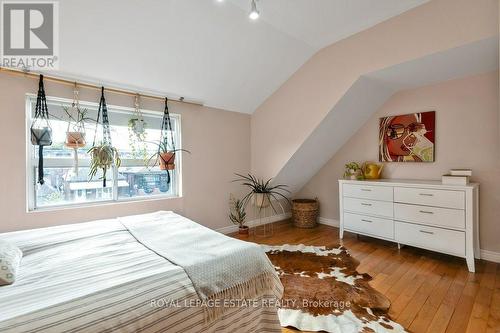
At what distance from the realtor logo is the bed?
4.65 feet

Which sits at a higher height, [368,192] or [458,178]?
[458,178]

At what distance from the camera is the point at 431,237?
2.49m

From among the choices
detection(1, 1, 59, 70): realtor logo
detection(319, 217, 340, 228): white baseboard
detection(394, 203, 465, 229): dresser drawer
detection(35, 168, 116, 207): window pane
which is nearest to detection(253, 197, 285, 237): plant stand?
detection(319, 217, 340, 228): white baseboard

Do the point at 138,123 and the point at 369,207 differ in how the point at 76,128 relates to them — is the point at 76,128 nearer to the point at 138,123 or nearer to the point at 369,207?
the point at 138,123

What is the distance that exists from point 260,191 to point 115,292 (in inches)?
103

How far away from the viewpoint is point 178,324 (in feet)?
3.35

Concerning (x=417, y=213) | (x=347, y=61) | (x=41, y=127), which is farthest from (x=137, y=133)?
(x=417, y=213)

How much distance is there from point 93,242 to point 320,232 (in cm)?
298

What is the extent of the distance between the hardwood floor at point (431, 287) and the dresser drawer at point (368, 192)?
628mm

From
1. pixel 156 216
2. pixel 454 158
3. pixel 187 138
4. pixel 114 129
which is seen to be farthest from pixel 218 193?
pixel 454 158

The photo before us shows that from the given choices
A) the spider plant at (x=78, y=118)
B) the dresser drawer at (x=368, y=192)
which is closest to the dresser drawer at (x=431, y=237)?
the dresser drawer at (x=368, y=192)

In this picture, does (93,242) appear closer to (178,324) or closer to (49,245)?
(49,245)

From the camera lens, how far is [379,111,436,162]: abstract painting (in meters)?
2.88

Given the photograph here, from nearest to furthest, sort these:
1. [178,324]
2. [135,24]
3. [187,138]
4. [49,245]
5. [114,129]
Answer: [178,324]
[49,245]
[135,24]
[114,129]
[187,138]
